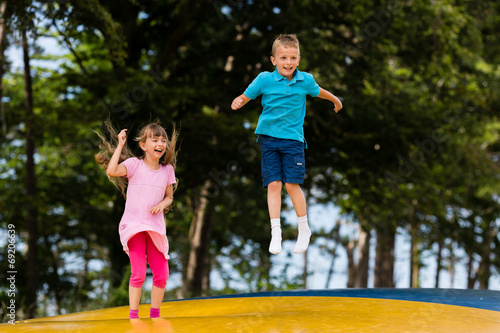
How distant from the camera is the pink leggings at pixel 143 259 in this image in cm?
381

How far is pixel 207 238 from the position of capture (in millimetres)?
14875

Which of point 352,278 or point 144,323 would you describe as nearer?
point 144,323

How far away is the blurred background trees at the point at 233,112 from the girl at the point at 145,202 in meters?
4.41

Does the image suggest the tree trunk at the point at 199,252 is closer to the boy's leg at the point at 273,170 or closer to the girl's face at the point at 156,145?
the boy's leg at the point at 273,170

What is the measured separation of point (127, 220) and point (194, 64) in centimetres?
925

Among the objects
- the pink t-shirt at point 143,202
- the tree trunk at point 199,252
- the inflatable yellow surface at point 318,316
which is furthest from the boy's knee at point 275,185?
the tree trunk at point 199,252

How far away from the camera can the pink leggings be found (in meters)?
3.81

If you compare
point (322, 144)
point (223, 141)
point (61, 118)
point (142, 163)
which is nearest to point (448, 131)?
point (322, 144)

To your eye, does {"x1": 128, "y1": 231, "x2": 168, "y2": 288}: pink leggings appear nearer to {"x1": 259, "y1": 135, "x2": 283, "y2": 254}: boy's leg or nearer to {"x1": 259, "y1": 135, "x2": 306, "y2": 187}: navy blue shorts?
{"x1": 259, "y1": 135, "x2": 283, "y2": 254}: boy's leg

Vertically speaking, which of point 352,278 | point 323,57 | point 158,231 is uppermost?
point 323,57

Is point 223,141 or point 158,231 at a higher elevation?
point 223,141

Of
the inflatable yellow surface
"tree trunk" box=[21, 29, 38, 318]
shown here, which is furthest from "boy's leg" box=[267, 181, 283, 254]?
"tree trunk" box=[21, 29, 38, 318]

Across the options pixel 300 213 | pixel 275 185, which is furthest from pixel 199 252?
pixel 275 185

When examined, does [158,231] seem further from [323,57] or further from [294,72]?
[323,57]
